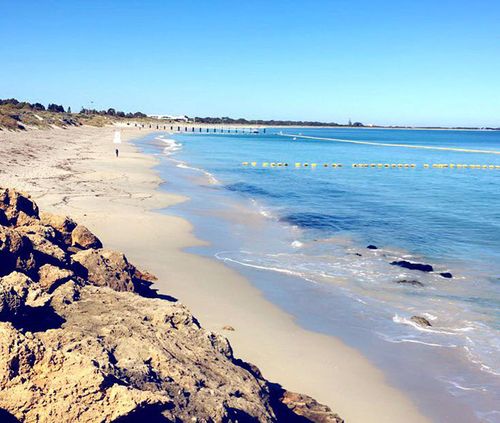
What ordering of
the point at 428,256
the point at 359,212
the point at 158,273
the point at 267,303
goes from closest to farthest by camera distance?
the point at 267,303 → the point at 158,273 → the point at 428,256 → the point at 359,212

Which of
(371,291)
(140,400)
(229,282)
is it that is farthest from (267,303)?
(140,400)

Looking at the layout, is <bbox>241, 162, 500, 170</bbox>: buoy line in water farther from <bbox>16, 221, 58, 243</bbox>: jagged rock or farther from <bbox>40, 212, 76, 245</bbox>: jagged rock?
<bbox>16, 221, 58, 243</bbox>: jagged rock

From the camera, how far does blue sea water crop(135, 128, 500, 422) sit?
9.91 metres

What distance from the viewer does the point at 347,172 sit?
52344 mm

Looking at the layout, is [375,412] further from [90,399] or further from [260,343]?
[90,399]

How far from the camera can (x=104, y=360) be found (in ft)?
17.6

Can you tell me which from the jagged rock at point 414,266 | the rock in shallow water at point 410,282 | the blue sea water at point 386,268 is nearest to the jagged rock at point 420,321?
the blue sea water at point 386,268

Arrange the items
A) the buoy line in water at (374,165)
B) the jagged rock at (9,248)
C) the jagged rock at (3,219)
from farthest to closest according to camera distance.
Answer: the buoy line in water at (374,165), the jagged rock at (3,219), the jagged rock at (9,248)

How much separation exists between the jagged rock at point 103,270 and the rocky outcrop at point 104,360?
0.74 feet

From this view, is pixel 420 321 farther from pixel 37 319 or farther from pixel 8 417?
pixel 8 417

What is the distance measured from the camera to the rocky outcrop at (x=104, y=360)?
4742 mm

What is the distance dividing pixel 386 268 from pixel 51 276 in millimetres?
11380

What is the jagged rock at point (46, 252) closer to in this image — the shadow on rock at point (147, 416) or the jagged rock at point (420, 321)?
the shadow on rock at point (147, 416)

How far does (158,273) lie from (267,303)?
3.23 metres
